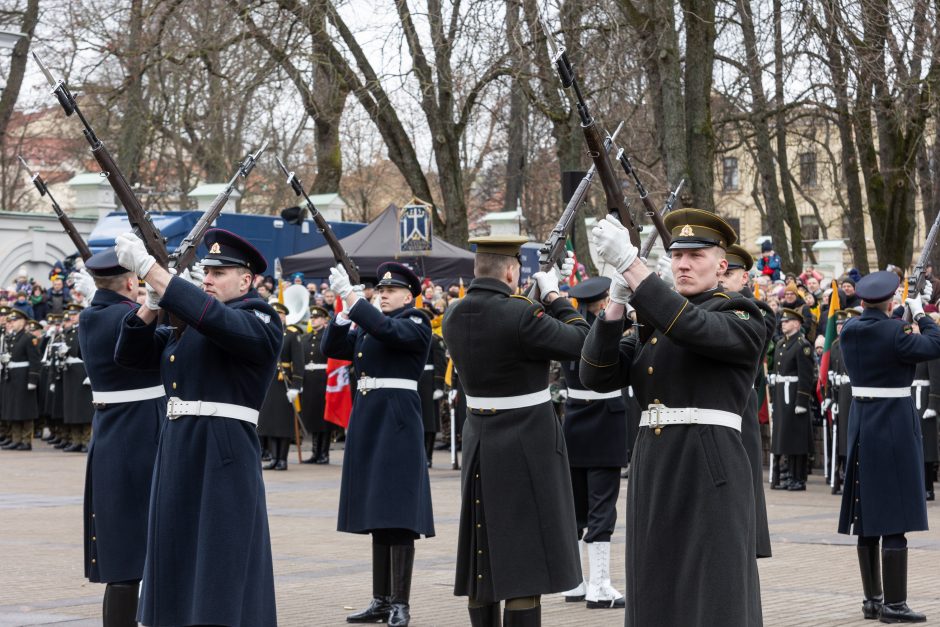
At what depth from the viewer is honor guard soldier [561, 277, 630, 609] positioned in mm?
9305

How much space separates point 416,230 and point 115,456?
14676 mm

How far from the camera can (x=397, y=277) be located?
9.29 metres

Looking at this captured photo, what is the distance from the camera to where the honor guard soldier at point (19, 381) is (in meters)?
22.0

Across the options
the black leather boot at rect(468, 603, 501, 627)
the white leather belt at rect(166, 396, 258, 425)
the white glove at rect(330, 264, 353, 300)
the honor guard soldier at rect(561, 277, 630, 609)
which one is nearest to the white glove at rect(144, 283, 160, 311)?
the white leather belt at rect(166, 396, 258, 425)

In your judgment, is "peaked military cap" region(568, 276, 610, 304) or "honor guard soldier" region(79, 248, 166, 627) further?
"peaked military cap" region(568, 276, 610, 304)

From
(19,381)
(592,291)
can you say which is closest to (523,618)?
(592,291)

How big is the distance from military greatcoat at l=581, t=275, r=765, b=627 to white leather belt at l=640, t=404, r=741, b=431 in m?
0.02

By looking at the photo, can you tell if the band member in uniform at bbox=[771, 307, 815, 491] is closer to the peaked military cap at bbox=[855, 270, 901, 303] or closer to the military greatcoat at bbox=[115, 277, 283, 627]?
the peaked military cap at bbox=[855, 270, 901, 303]

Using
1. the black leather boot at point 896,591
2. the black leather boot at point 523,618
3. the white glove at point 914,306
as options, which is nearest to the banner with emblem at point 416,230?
the white glove at point 914,306

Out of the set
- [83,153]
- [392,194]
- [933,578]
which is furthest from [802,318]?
[392,194]

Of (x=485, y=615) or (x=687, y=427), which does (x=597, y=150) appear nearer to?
(x=687, y=427)

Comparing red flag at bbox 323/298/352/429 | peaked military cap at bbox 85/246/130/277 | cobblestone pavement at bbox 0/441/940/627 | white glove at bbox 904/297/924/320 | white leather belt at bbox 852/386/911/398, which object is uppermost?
peaked military cap at bbox 85/246/130/277

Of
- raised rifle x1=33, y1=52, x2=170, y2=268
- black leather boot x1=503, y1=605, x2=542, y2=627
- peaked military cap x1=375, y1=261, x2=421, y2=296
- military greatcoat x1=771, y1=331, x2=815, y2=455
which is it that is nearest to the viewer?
raised rifle x1=33, y1=52, x2=170, y2=268

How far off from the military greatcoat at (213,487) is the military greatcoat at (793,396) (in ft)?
37.0
